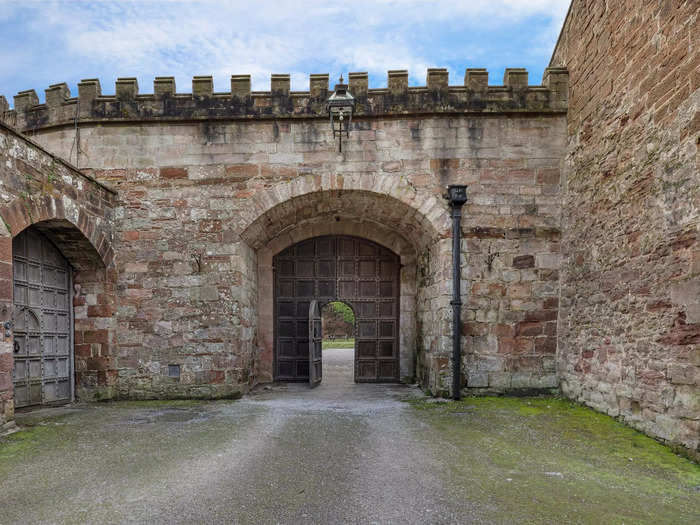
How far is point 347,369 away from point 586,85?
770 centimetres

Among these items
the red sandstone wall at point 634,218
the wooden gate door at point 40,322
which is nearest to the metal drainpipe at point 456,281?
the red sandstone wall at point 634,218

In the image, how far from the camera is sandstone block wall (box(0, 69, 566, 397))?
6434 millimetres

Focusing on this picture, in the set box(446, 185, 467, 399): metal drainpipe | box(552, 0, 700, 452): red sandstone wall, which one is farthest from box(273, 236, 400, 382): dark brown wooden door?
box(552, 0, 700, 452): red sandstone wall

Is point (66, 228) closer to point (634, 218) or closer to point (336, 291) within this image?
point (336, 291)

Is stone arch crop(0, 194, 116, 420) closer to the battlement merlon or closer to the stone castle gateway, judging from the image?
the stone castle gateway

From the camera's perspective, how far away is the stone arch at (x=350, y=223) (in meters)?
6.55

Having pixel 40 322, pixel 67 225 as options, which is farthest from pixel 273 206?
pixel 40 322

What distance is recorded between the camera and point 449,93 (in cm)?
657

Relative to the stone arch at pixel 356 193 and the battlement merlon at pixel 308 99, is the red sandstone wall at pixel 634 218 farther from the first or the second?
the stone arch at pixel 356 193

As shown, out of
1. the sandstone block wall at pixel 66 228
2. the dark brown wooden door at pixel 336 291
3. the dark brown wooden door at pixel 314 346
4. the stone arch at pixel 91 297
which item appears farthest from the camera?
the dark brown wooden door at pixel 336 291

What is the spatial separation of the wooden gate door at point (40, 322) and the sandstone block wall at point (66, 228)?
0.15 metres

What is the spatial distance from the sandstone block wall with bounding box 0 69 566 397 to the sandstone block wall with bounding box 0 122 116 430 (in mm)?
215

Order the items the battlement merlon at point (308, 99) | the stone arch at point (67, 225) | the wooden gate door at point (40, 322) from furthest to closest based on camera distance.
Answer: the battlement merlon at point (308, 99), the wooden gate door at point (40, 322), the stone arch at point (67, 225)

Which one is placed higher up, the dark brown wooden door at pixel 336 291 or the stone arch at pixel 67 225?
the stone arch at pixel 67 225
